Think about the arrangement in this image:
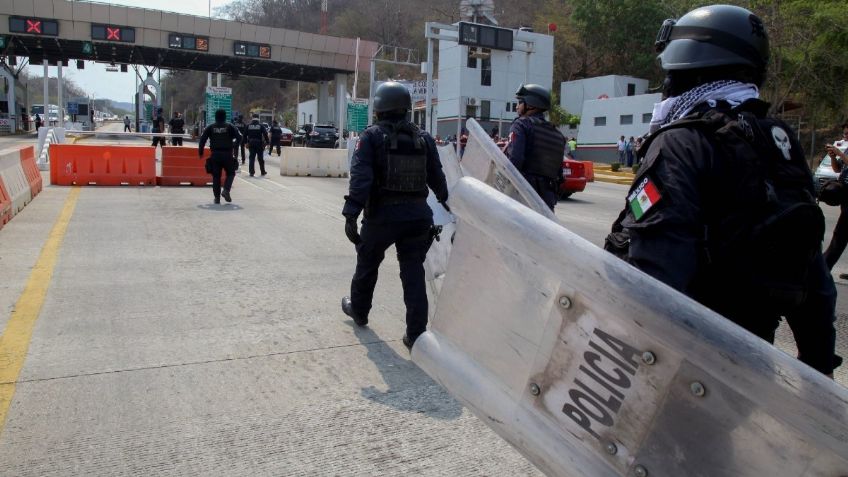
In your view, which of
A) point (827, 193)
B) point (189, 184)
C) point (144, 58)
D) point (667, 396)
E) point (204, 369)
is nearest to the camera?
point (667, 396)

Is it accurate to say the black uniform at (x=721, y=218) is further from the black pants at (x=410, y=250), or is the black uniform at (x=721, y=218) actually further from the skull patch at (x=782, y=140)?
the black pants at (x=410, y=250)

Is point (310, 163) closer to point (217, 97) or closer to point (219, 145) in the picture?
point (219, 145)

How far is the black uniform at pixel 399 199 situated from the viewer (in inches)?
173

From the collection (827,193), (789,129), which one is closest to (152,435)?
(789,129)

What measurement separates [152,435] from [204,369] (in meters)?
0.89

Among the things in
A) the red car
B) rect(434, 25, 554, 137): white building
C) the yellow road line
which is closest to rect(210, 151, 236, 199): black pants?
the yellow road line

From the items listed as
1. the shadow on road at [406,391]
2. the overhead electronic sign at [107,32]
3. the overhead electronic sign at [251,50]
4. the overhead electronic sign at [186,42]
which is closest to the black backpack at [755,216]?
the shadow on road at [406,391]

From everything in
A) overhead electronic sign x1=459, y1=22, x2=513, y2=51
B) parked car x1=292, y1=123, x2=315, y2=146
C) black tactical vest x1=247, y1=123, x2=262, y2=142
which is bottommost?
black tactical vest x1=247, y1=123, x2=262, y2=142

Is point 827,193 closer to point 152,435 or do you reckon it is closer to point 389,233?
point 389,233

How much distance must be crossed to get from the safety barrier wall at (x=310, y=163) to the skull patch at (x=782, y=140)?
18.5 m

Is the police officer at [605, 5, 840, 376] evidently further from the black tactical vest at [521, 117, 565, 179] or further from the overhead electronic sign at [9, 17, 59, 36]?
the overhead electronic sign at [9, 17, 59, 36]

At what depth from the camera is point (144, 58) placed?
1869 inches

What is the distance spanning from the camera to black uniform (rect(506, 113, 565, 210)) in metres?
5.82

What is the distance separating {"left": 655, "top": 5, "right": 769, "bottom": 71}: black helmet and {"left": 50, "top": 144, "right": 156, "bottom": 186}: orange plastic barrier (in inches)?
578
